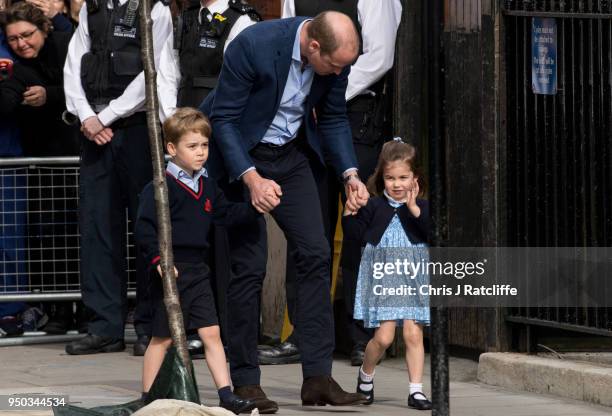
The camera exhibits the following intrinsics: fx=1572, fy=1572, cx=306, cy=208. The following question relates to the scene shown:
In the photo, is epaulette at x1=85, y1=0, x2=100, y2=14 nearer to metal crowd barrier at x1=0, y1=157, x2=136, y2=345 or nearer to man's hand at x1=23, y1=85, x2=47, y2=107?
man's hand at x1=23, y1=85, x2=47, y2=107

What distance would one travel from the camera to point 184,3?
10344mm

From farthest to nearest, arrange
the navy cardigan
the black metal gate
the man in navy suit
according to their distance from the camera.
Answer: the black metal gate
the navy cardigan
the man in navy suit

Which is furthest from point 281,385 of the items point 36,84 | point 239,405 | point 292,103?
point 36,84

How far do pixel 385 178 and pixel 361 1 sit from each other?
5.05 ft

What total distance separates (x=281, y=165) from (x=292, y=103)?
31cm

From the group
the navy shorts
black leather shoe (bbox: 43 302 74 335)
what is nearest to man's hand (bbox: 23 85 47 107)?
black leather shoe (bbox: 43 302 74 335)

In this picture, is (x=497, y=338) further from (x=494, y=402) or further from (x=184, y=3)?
(x=184, y=3)

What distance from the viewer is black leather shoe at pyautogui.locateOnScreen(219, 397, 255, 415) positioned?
723cm

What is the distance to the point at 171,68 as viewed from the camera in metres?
9.70

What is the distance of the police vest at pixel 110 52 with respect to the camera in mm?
9742

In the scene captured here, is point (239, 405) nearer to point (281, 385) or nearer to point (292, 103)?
point (281, 385)

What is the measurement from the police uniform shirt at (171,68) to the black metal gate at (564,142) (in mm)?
1845

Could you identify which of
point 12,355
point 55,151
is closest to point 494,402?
point 12,355

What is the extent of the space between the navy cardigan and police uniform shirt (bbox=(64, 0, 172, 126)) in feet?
6.97
